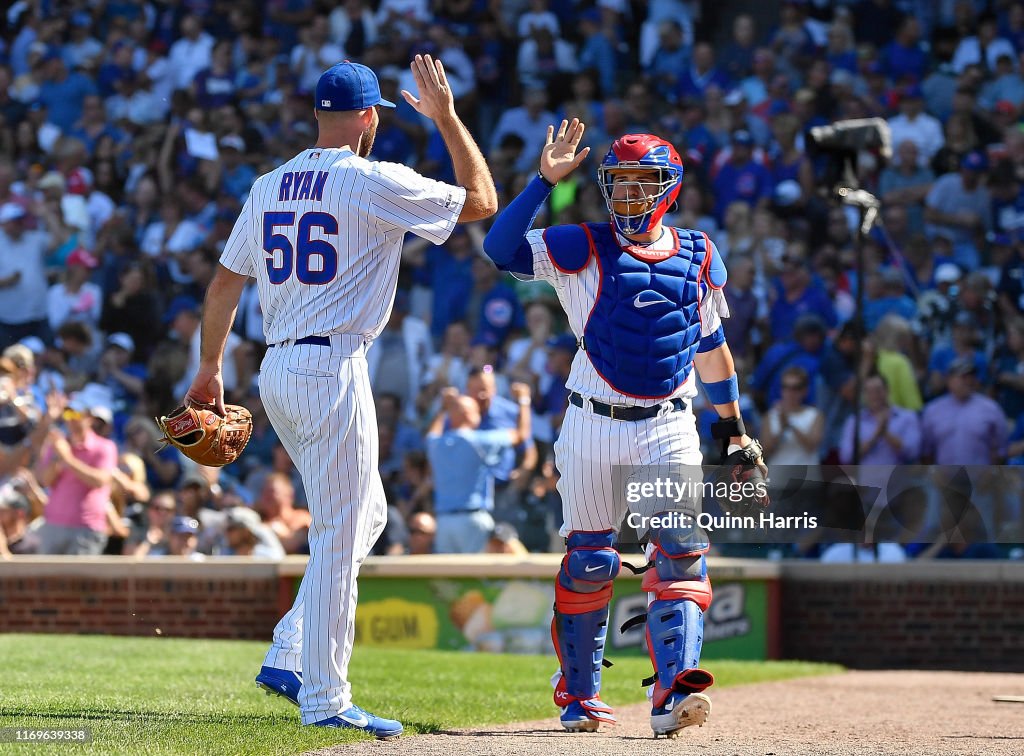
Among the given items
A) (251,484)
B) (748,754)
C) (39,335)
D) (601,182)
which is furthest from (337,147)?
(39,335)

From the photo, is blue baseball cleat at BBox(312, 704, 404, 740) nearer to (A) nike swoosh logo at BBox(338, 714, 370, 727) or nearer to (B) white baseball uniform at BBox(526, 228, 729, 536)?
(A) nike swoosh logo at BBox(338, 714, 370, 727)

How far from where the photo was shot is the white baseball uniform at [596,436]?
6.31 metres

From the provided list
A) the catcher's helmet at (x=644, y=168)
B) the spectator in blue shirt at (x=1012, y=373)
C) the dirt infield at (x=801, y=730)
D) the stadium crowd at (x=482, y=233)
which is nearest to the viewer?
the dirt infield at (x=801, y=730)

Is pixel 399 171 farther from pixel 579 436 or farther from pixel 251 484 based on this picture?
pixel 251 484

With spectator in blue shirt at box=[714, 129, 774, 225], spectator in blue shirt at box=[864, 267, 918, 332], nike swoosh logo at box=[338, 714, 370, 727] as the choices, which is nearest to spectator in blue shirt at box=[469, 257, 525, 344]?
spectator in blue shirt at box=[714, 129, 774, 225]

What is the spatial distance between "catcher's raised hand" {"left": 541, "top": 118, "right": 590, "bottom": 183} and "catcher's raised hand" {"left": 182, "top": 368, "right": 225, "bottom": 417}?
144 cm

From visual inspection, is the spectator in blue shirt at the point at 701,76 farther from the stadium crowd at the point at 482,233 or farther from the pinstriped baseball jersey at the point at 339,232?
the pinstriped baseball jersey at the point at 339,232

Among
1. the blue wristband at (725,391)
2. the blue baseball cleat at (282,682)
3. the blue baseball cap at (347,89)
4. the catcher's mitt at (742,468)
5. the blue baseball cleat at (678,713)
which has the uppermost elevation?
the blue baseball cap at (347,89)

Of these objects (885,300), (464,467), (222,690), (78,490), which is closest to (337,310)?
(222,690)

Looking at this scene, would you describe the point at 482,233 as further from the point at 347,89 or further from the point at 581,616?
the point at 347,89

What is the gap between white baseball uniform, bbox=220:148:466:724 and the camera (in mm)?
5812

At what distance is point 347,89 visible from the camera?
19.5ft

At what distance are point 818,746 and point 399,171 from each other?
2522 millimetres

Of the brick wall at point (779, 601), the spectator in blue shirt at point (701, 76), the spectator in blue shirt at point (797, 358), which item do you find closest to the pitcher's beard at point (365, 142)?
the brick wall at point (779, 601)
